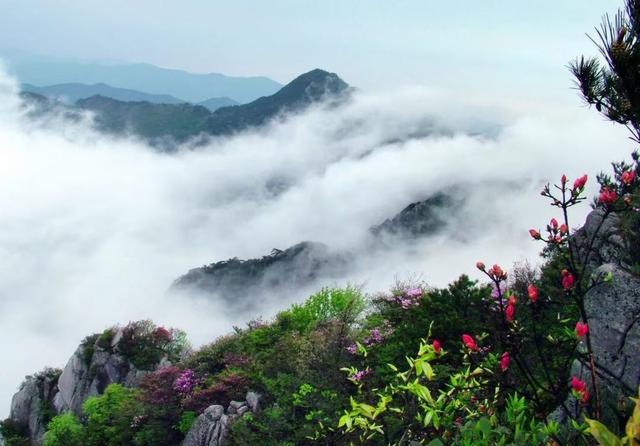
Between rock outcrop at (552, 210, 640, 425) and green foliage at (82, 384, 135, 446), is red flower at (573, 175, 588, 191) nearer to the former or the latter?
rock outcrop at (552, 210, 640, 425)

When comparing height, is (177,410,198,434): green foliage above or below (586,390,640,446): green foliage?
below

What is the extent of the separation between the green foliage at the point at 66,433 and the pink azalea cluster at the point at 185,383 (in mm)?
6665

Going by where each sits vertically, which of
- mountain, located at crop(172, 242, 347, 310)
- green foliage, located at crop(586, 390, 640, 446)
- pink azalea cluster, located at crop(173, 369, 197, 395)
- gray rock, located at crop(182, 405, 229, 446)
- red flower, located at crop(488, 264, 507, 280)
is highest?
mountain, located at crop(172, 242, 347, 310)

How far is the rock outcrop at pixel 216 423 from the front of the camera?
1712 centimetres

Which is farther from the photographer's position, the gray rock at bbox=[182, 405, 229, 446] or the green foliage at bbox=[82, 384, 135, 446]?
the green foliage at bbox=[82, 384, 135, 446]

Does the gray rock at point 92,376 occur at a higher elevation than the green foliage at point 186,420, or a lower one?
higher

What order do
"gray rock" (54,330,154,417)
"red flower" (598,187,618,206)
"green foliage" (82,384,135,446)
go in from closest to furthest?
"red flower" (598,187,618,206)
"green foliage" (82,384,135,446)
"gray rock" (54,330,154,417)

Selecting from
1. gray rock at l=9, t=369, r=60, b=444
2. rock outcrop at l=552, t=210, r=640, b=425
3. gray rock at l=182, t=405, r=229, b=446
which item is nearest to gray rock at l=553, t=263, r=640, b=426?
rock outcrop at l=552, t=210, r=640, b=425

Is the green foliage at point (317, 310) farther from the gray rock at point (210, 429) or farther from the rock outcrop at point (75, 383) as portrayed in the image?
the rock outcrop at point (75, 383)

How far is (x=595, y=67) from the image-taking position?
643 centimetres

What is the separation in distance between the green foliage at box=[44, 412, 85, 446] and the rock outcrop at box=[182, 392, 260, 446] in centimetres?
1047

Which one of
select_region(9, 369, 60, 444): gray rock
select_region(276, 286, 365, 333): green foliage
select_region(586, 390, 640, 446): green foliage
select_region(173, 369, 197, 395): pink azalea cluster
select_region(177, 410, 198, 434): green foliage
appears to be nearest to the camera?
select_region(586, 390, 640, 446): green foliage

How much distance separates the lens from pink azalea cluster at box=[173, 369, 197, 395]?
22.2 m

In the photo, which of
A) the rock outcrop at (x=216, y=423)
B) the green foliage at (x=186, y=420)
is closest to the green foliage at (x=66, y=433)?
the green foliage at (x=186, y=420)
